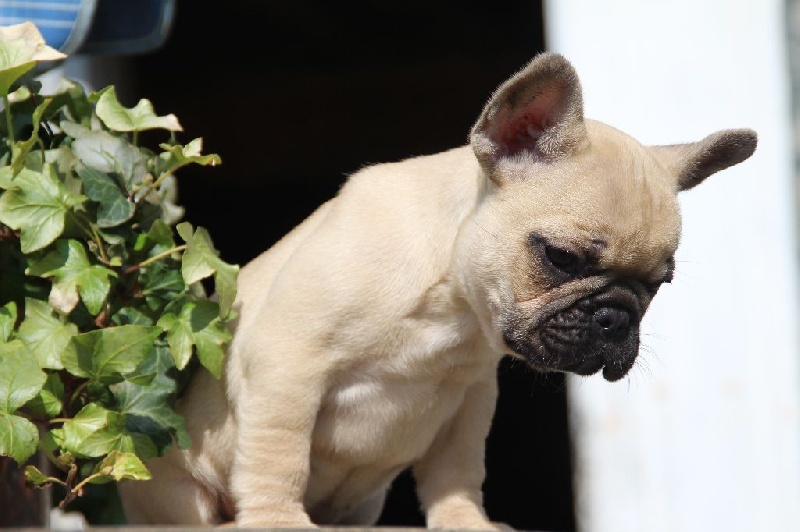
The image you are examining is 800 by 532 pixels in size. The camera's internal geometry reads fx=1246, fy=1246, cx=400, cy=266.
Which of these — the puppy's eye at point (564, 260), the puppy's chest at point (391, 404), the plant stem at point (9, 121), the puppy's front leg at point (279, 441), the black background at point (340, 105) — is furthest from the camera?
the black background at point (340, 105)

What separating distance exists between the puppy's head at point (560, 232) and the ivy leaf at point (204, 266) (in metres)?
0.63

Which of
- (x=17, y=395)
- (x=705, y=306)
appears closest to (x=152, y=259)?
(x=17, y=395)

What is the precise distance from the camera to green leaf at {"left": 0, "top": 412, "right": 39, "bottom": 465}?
9.62 feet

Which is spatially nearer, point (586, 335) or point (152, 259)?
point (586, 335)

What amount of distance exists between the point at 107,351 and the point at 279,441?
1.76 feet

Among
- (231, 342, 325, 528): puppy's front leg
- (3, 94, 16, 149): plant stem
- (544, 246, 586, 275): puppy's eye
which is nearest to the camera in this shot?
(544, 246, 586, 275): puppy's eye

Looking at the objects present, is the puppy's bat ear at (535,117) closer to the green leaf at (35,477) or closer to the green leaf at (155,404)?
the green leaf at (155,404)

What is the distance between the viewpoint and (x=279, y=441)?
11.0 ft

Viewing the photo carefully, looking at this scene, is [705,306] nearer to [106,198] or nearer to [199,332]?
[199,332]

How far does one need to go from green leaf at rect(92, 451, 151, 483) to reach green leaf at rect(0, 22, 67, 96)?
0.99 m

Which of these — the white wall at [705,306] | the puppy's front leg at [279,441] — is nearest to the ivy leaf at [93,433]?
the puppy's front leg at [279,441]

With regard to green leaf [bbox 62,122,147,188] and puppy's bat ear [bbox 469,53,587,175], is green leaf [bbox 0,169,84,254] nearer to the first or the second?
green leaf [bbox 62,122,147,188]

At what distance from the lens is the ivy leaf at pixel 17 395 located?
2.94 m

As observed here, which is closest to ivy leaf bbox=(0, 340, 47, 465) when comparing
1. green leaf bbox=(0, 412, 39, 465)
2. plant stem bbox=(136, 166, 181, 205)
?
green leaf bbox=(0, 412, 39, 465)
